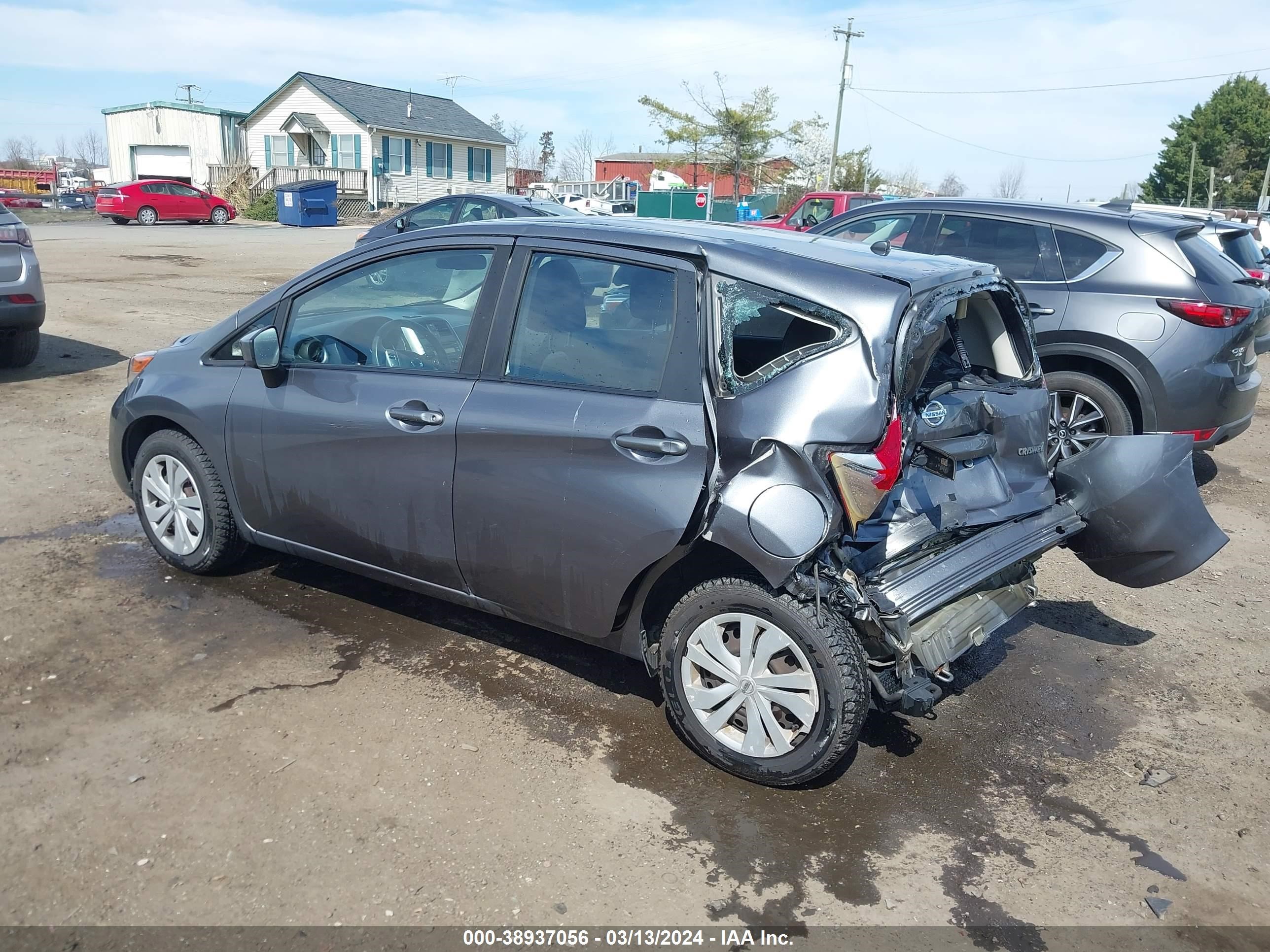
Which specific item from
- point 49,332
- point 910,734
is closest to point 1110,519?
point 910,734

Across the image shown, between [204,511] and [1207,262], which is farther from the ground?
[1207,262]

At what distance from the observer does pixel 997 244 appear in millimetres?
7176

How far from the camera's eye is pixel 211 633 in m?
4.38

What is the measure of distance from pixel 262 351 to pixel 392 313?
568 mm

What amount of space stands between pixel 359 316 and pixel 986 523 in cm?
274

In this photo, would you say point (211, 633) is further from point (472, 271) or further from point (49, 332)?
point (49, 332)

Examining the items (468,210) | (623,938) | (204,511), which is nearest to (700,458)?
(623,938)

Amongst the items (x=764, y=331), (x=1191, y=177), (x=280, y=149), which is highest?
(x=1191, y=177)

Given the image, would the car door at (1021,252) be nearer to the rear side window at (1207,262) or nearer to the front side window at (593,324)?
the rear side window at (1207,262)

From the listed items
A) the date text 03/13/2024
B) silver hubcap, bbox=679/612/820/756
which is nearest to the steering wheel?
silver hubcap, bbox=679/612/820/756

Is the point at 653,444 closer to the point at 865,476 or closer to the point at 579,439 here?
the point at 579,439

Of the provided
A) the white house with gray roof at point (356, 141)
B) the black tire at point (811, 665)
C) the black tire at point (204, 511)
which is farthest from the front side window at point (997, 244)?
the white house with gray roof at point (356, 141)

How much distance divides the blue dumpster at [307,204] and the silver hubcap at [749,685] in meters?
38.8

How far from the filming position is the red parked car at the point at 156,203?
117ft
